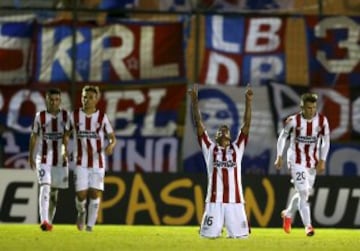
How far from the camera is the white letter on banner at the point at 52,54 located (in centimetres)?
2116

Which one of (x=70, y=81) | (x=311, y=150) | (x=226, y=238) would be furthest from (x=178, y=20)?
(x=226, y=238)

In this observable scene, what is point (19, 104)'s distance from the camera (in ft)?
68.4

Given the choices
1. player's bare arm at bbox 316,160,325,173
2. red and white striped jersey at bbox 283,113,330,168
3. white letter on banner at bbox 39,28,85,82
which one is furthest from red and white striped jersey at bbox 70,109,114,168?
white letter on banner at bbox 39,28,85,82

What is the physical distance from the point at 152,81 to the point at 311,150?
630 cm

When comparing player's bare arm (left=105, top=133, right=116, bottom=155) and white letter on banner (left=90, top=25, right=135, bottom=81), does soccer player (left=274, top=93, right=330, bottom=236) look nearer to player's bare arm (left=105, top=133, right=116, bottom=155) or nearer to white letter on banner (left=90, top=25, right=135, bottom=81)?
player's bare arm (left=105, top=133, right=116, bottom=155)

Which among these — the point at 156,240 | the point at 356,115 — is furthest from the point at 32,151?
the point at 356,115

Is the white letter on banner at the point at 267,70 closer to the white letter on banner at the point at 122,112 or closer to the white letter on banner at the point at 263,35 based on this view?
the white letter on banner at the point at 263,35

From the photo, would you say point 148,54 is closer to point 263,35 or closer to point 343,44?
point 263,35

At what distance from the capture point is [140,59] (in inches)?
841

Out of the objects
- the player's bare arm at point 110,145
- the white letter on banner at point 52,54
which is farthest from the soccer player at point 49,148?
the white letter on banner at point 52,54

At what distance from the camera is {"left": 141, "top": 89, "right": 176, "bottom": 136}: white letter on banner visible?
68.6ft

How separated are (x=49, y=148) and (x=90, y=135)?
654mm

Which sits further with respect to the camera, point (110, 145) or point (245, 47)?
point (245, 47)

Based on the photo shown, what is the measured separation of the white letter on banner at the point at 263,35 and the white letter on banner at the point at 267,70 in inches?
→ 5.5
